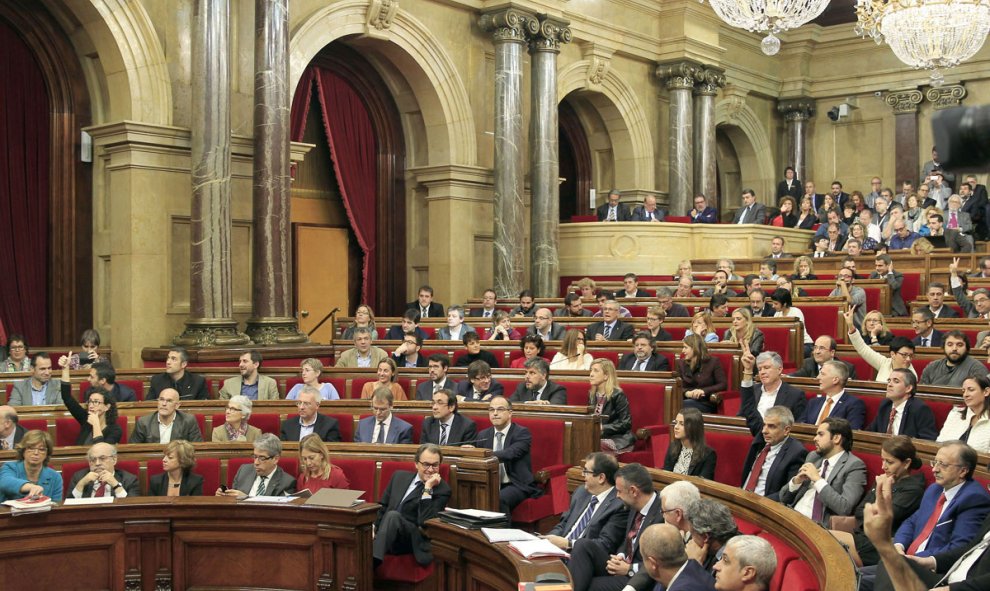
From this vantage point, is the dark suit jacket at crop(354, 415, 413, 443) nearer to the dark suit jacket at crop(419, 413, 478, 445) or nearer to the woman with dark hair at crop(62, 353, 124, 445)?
the dark suit jacket at crop(419, 413, 478, 445)

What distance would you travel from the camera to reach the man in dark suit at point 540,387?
652 centimetres

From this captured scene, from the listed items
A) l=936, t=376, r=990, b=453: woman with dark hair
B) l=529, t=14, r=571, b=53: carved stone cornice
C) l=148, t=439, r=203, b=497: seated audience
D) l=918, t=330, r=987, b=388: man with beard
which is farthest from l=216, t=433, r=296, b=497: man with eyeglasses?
l=529, t=14, r=571, b=53: carved stone cornice

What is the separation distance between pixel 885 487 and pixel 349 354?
19.4 feet

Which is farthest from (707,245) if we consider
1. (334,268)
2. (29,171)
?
(29,171)

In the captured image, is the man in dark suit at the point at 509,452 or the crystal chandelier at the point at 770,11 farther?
the crystal chandelier at the point at 770,11

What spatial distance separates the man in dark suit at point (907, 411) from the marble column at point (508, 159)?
744 cm

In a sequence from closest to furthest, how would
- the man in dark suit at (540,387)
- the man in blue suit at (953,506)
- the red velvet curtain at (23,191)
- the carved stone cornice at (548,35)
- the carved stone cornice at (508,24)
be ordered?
the man in blue suit at (953,506), the man in dark suit at (540,387), the red velvet curtain at (23,191), the carved stone cornice at (508,24), the carved stone cornice at (548,35)

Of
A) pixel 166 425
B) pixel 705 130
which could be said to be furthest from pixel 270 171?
pixel 705 130

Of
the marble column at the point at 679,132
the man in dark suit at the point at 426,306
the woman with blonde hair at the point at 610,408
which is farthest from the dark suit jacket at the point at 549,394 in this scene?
the marble column at the point at 679,132

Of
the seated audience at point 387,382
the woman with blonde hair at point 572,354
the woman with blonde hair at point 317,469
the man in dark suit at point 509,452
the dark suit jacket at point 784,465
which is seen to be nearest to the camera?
the dark suit jacket at point 784,465

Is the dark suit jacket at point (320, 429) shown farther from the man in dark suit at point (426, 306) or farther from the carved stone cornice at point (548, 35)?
the carved stone cornice at point (548, 35)

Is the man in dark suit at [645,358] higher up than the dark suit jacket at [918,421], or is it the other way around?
the man in dark suit at [645,358]

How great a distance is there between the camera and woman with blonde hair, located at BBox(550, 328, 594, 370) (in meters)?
A: 7.38

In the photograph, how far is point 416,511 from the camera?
16.3ft
